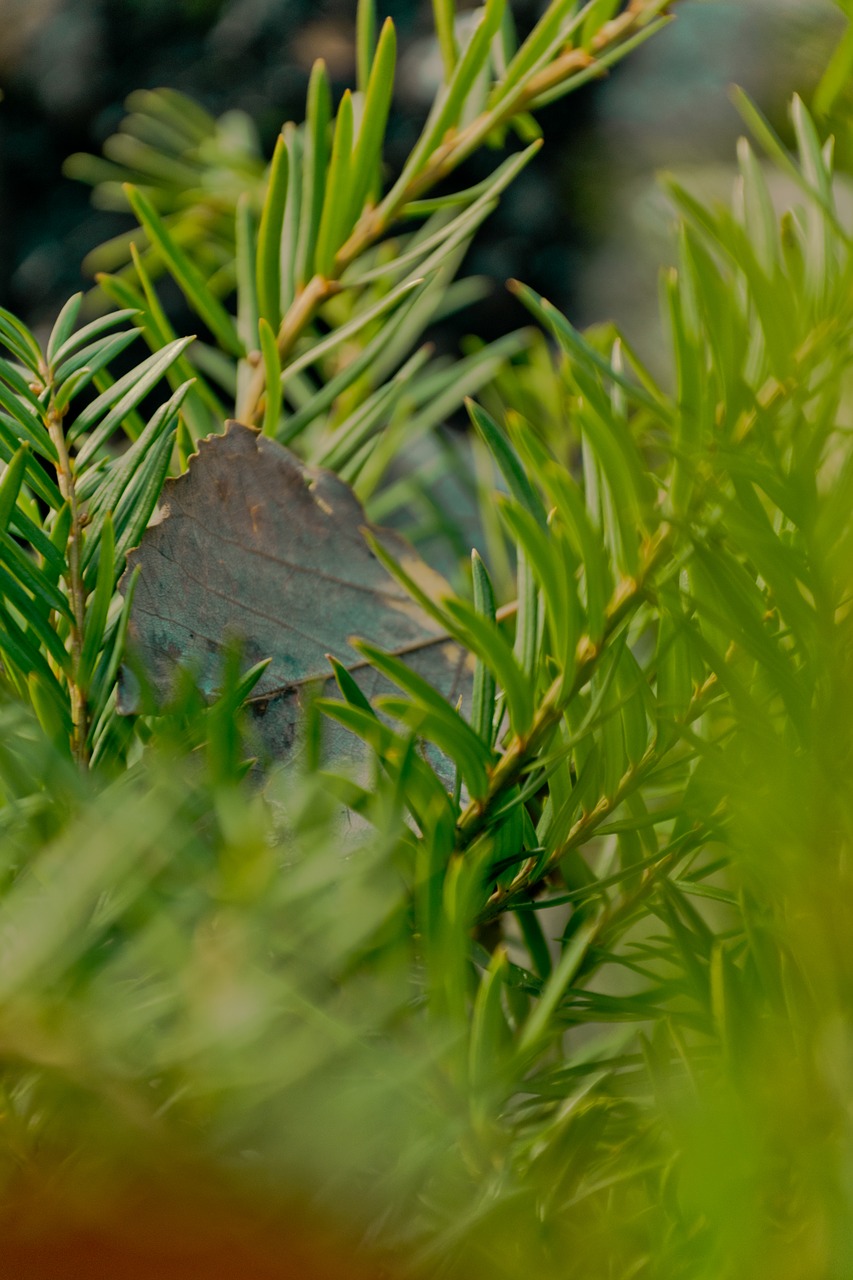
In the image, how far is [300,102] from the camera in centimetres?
85

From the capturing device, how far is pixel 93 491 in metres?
0.22

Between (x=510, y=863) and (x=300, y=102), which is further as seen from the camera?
(x=300, y=102)

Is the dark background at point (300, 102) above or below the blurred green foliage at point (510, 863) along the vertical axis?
above

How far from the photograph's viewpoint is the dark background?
32.8 inches

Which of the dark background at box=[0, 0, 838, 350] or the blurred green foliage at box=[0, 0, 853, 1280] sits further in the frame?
the dark background at box=[0, 0, 838, 350]

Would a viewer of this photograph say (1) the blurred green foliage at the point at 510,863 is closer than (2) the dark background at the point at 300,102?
Yes

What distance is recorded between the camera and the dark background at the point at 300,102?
834mm

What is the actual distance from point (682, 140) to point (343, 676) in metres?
0.82

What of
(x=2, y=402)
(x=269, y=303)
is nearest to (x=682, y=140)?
(x=269, y=303)

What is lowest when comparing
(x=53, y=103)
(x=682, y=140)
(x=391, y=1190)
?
(x=391, y=1190)

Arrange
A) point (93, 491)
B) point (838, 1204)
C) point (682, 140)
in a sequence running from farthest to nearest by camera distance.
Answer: point (682, 140) → point (93, 491) → point (838, 1204)

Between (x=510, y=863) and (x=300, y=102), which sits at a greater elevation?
(x=300, y=102)

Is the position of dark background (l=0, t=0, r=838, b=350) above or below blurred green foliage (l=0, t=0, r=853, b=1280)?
above

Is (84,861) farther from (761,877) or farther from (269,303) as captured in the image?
(269,303)
